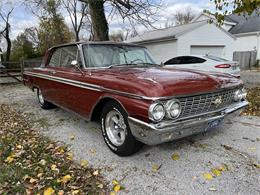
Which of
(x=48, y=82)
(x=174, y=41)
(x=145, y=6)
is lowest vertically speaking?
(x=48, y=82)

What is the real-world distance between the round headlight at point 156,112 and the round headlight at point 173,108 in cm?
8

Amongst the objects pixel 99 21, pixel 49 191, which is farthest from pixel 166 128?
pixel 99 21

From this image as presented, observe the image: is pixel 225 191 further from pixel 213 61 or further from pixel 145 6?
pixel 145 6

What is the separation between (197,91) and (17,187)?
8.32ft

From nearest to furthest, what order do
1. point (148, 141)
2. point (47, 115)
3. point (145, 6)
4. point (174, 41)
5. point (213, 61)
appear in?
point (148, 141) < point (47, 115) < point (213, 61) < point (145, 6) < point (174, 41)

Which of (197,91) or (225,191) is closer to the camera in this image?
(225,191)

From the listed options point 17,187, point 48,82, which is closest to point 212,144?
point 17,187

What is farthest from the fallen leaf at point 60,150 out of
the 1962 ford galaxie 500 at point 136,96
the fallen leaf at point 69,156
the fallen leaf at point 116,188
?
the fallen leaf at point 116,188

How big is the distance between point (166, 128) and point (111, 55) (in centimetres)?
216

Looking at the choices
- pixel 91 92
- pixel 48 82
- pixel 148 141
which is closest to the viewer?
pixel 148 141

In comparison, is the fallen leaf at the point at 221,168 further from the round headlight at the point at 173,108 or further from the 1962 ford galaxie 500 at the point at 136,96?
the round headlight at the point at 173,108

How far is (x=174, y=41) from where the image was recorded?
47.6ft

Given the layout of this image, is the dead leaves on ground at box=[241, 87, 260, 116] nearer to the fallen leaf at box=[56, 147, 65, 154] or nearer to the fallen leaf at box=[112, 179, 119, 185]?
the fallen leaf at box=[112, 179, 119, 185]

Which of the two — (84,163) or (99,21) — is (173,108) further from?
(99,21)
